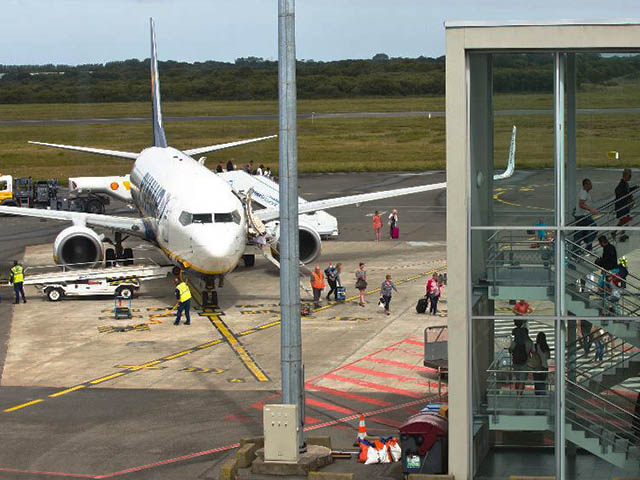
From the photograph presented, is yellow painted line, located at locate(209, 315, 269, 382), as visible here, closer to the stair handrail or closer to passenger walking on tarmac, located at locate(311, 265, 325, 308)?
passenger walking on tarmac, located at locate(311, 265, 325, 308)

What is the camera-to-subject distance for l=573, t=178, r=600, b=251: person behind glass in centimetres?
2500

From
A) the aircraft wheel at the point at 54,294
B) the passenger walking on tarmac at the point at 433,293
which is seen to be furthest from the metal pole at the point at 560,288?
the aircraft wheel at the point at 54,294

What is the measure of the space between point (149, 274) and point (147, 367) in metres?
13.0

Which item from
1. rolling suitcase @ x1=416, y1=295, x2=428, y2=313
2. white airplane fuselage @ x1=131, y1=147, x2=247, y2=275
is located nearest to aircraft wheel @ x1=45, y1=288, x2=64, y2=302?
white airplane fuselage @ x1=131, y1=147, x2=247, y2=275

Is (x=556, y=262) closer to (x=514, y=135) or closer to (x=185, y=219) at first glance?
(x=514, y=135)

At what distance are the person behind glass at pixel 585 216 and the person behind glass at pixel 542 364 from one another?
6.98ft

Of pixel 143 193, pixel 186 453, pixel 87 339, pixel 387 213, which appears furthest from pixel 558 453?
pixel 387 213

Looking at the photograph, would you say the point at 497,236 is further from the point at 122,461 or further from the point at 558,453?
the point at 122,461

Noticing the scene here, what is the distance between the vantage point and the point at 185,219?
4662 centimetres

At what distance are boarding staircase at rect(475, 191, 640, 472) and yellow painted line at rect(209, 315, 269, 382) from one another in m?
13.7

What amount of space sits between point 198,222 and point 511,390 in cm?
2308

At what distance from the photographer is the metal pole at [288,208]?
2570 cm

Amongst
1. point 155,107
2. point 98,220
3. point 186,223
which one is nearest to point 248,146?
point 155,107

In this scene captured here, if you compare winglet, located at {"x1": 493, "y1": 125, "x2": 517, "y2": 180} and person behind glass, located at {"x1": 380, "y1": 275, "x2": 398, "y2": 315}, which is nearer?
winglet, located at {"x1": 493, "y1": 125, "x2": 517, "y2": 180}
